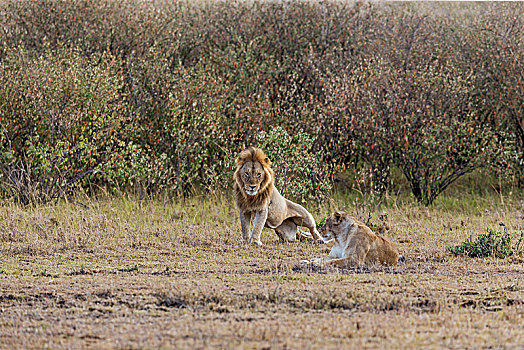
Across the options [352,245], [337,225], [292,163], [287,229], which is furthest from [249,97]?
[352,245]

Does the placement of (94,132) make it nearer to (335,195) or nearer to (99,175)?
(99,175)

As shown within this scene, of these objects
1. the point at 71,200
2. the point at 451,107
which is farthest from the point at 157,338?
the point at 451,107

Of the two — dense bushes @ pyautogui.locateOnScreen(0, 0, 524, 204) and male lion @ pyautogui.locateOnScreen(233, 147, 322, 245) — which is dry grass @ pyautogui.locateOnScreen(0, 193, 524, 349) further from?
dense bushes @ pyautogui.locateOnScreen(0, 0, 524, 204)

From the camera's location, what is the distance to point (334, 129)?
1498 cm

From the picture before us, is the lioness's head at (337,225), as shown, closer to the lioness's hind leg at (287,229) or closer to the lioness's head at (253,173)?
the lioness's head at (253,173)

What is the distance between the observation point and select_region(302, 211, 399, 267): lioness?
8062mm

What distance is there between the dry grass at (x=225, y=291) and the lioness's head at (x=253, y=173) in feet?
2.58

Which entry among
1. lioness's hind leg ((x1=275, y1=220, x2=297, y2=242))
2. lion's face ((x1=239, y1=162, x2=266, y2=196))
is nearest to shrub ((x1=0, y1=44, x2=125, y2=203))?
lion's face ((x1=239, y1=162, x2=266, y2=196))

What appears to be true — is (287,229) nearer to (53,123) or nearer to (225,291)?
(225,291)

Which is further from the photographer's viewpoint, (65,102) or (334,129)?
(334,129)

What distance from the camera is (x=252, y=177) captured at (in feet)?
32.3

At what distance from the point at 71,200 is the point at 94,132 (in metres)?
1.34

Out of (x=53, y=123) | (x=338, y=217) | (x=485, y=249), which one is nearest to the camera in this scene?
(x=338, y=217)

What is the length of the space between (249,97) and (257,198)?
21.2 feet
